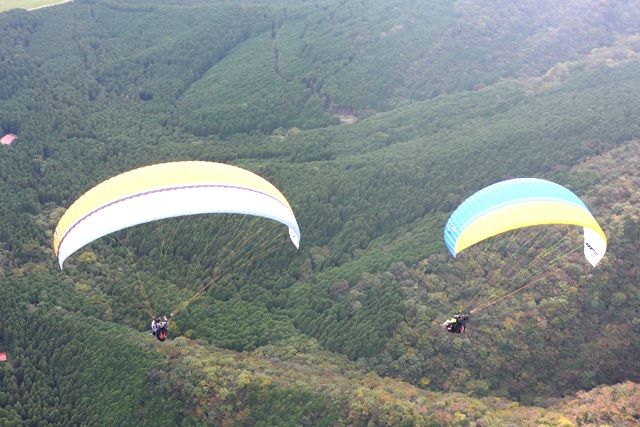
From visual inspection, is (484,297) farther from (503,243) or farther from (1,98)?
(1,98)

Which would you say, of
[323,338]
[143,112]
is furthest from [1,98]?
[323,338]

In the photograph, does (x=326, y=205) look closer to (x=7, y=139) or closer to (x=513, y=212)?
(x=513, y=212)

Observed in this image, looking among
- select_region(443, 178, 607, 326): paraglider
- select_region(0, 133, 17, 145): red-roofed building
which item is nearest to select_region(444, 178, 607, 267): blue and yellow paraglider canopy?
select_region(443, 178, 607, 326): paraglider

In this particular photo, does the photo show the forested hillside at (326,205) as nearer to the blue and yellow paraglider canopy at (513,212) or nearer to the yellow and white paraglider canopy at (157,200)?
the blue and yellow paraglider canopy at (513,212)

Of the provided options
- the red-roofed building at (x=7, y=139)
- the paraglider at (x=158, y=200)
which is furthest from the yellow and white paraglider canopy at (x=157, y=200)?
the red-roofed building at (x=7, y=139)

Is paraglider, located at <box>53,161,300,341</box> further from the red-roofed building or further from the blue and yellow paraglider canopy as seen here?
the red-roofed building

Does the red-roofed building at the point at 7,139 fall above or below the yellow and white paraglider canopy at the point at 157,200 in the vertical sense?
above

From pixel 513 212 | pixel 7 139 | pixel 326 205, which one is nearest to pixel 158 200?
pixel 513 212
